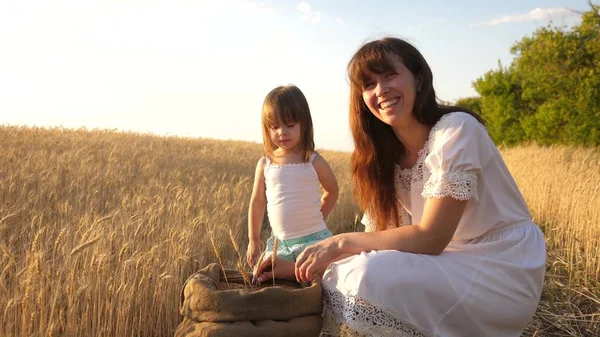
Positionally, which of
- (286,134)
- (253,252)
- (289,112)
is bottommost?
(253,252)

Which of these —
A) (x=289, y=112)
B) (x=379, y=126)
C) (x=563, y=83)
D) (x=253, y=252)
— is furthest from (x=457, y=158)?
(x=563, y=83)

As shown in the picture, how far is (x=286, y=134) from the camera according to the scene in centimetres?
363

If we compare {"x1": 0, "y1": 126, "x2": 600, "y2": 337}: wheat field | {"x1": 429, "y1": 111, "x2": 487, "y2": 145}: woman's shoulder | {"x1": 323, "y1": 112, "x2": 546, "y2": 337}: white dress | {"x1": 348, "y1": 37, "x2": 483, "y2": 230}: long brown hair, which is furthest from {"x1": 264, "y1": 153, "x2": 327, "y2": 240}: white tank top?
{"x1": 429, "y1": 111, "x2": 487, "y2": 145}: woman's shoulder

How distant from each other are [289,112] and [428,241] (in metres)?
1.59

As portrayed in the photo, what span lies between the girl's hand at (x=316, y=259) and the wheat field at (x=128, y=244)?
0.90 meters

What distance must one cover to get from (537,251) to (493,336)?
467mm

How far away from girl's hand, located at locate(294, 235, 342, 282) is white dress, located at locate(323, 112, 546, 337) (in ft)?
0.15

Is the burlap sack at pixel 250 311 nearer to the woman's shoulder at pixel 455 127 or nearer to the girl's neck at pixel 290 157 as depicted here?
the woman's shoulder at pixel 455 127

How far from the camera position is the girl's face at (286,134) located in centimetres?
363

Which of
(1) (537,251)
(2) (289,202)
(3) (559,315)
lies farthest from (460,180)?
(3) (559,315)

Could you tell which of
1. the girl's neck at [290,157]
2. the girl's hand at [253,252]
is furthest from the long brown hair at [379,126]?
the girl's hand at [253,252]

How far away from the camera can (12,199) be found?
5.29 metres

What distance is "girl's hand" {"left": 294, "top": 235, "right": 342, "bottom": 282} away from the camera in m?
2.26

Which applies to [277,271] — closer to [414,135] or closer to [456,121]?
[414,135]
